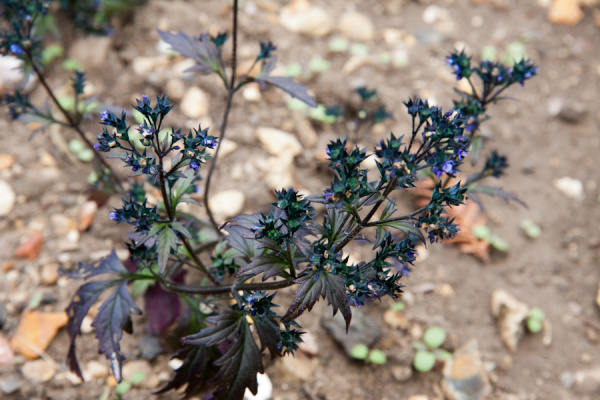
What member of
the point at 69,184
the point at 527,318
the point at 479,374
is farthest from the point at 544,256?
the point at 69,184

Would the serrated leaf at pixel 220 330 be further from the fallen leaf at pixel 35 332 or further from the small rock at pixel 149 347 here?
the fallen leaf at pixel 35 332

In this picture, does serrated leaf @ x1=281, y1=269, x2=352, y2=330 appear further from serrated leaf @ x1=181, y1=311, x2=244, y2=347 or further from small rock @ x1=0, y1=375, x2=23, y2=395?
small rock @ x1=0, y1=375, x2=23, y2=395

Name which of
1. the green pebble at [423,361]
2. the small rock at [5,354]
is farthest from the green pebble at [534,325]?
the small rock at [5,354]

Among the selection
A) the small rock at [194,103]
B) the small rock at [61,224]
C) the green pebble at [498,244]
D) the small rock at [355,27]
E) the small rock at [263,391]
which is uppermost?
the small rock at [355,27]

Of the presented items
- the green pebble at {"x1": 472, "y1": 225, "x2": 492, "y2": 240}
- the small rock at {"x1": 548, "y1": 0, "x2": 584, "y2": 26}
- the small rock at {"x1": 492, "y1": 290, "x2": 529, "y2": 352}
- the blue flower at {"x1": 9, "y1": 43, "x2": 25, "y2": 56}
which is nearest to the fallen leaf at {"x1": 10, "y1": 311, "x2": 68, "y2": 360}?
the blue flower at {"x1": 9, "y1": 43, "x2": 25, "y2": 56}

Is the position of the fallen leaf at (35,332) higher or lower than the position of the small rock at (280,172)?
lower

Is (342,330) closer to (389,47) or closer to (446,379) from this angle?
(446,379)
